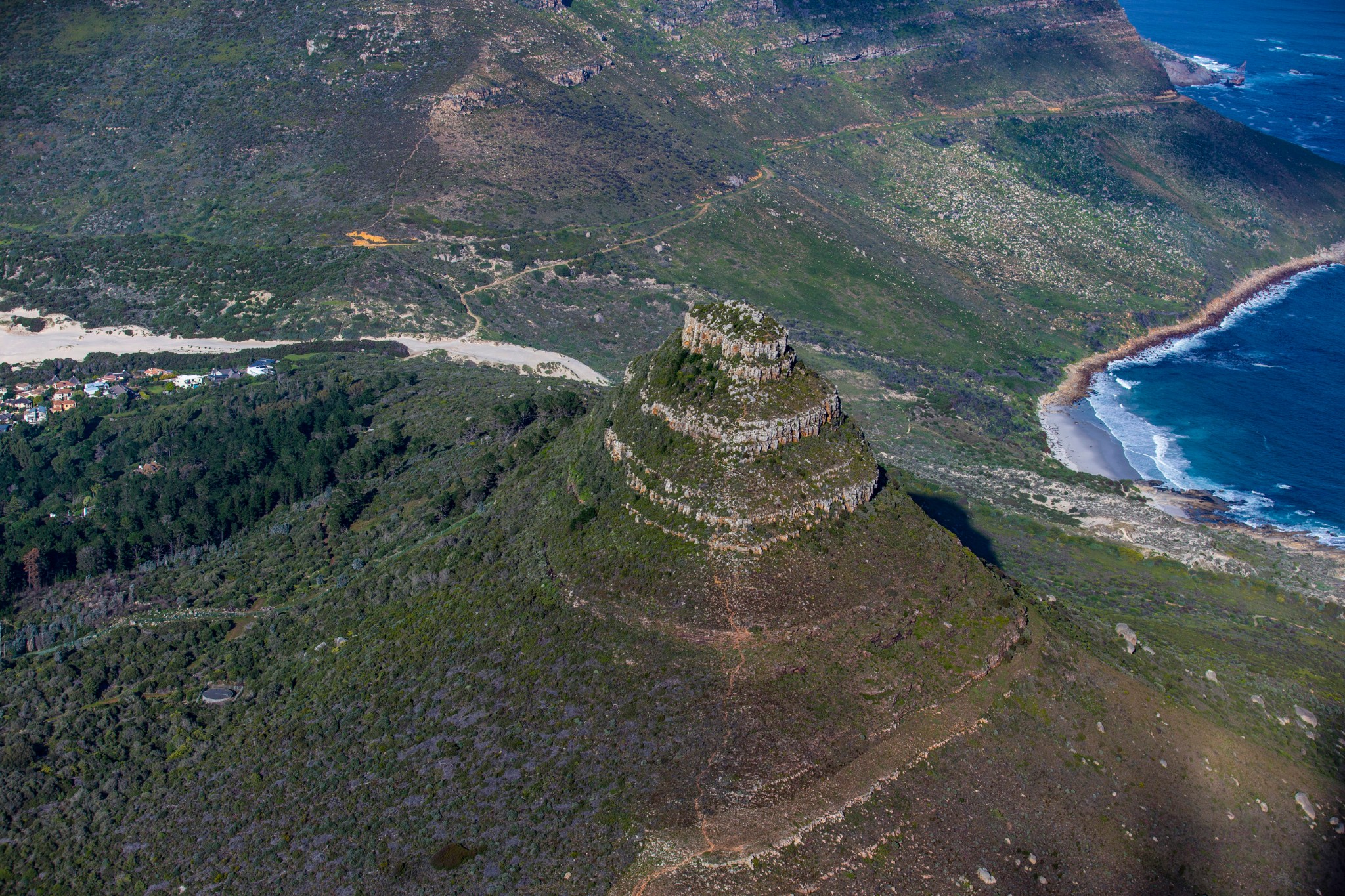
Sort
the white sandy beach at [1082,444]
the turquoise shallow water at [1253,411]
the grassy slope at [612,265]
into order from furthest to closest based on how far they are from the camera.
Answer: the white sandy beach at [1082,444], the turquoise shallow water at [1253,411], the grassy slope at [612,265]

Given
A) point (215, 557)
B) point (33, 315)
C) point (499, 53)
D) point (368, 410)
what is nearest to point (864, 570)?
point (215, 557)

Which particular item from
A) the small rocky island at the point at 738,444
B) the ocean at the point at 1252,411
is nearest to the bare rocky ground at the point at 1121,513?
the ocean at the point at 1252,411

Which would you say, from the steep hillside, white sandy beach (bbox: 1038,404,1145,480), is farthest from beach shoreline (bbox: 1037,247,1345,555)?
the steep hillside

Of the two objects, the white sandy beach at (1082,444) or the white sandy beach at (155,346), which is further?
the white sandy beach at (155,346)

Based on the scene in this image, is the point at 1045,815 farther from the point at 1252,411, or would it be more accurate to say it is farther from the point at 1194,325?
the point at 1194,325

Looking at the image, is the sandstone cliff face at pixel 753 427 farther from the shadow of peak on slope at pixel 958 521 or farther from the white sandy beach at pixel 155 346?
the white sandy beach at pixel 155 346

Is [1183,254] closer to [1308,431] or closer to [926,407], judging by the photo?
[1308,431]
